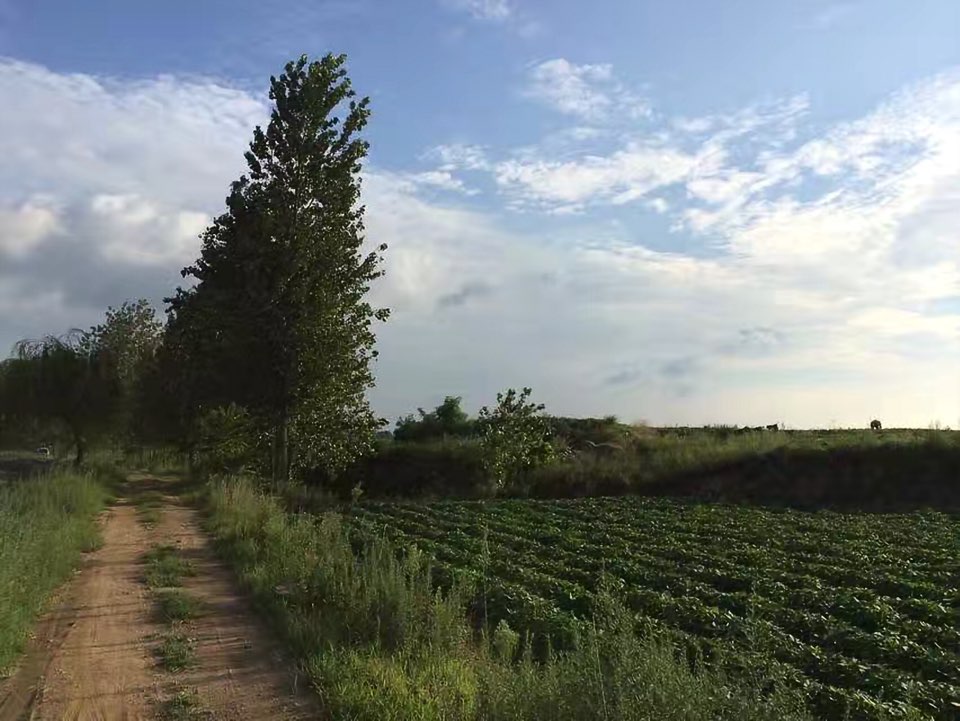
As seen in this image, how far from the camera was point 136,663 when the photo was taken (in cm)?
855

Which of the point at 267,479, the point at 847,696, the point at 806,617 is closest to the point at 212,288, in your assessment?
the point at 267,479

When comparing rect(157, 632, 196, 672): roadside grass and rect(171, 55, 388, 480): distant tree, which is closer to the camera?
rect(157, 632, 196, 672): roadside grass

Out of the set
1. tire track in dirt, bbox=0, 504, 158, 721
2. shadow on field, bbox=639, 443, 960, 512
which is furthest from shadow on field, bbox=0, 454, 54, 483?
shadow on field, bbox=639, 443, 960, 512

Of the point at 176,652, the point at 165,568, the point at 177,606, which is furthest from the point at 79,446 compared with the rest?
the point at 176,652

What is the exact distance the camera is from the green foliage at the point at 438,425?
2016 inches

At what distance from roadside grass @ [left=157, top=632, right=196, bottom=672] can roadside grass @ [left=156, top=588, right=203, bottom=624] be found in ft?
2.83

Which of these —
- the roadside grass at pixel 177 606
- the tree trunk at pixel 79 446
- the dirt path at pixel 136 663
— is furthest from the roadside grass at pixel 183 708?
the tree trunk at pixel 79 446

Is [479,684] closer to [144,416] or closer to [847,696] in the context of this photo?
[847,696]

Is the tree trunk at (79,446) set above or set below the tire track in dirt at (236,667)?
above

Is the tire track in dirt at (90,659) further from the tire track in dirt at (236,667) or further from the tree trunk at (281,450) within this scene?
the tree trunk at (281,450)

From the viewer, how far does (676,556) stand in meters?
15.5

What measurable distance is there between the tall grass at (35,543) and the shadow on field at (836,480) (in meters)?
19.9

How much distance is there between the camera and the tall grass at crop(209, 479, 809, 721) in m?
5.01

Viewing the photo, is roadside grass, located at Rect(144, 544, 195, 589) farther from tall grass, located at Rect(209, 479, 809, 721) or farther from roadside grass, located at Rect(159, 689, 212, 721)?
roadside grass, located at Rect(159, 689, 212, 721)
